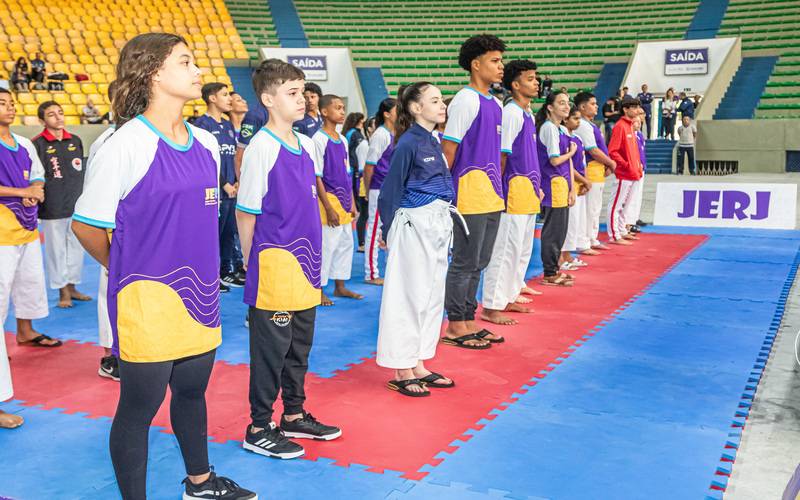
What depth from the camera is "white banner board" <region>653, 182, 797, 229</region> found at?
39.1 feet

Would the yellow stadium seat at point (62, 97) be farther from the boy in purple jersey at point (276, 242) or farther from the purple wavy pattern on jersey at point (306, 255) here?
the purple wavy pattern on jersey at point (306, 255)

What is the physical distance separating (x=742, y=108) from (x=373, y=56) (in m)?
11.3

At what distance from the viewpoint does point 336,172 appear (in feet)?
22.5

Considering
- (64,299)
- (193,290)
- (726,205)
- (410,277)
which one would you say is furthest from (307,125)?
(726,205)

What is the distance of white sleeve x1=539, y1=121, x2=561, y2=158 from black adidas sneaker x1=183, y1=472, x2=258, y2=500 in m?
5.24

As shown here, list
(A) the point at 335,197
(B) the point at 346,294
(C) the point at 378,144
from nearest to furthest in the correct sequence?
(A) the point at 335,197 → (B) the point at 346,294 → (C) the point at 378,144

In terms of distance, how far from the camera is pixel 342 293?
7.35 meters

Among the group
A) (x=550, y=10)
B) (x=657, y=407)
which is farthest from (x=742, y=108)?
(x=657, y=407)

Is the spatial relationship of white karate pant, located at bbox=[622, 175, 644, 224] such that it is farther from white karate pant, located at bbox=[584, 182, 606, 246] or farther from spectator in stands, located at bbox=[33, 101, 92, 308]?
spectator in stands, located at bbox=[33, 101, 92, 308]

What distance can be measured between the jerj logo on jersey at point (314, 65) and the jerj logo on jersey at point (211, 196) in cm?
2199

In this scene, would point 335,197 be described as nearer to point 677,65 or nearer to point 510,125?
point 510,125

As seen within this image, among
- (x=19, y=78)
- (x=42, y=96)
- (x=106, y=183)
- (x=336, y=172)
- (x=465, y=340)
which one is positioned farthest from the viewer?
(x=42, y=96)

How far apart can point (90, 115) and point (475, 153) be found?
582 inches

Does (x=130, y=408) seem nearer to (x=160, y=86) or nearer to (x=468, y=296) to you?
(x=160, y=86)
